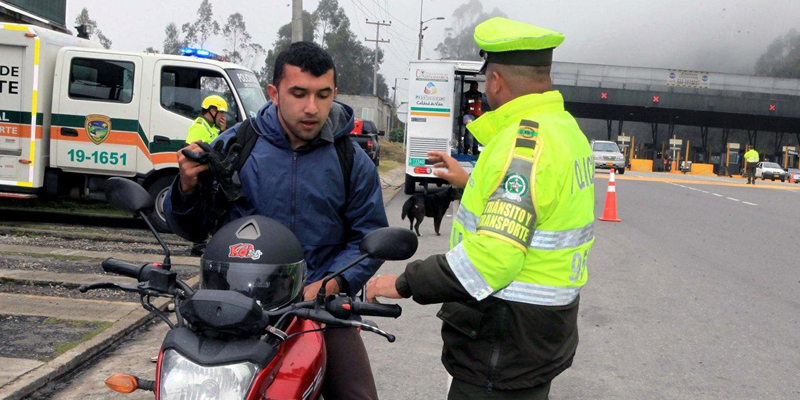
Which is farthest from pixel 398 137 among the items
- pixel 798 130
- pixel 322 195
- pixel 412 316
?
pixel 322 195

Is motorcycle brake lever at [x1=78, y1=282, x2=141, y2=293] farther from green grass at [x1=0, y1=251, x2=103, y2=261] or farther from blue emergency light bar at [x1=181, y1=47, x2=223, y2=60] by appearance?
blue emergency light bar at [x1=181, y1=47, x2=223, y2=60]

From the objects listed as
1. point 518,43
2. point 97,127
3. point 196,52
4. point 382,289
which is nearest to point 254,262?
point 382,289

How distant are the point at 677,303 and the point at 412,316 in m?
2.80

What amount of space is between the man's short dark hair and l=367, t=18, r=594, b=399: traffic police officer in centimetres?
61

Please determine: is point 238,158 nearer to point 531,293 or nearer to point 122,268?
point 122,268

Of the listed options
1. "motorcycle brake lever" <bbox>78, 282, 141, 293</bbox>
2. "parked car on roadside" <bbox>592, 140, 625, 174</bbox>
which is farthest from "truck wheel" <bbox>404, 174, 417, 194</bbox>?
"parked car on roadside" <bbox>592, 140, 625, 174</bbox>

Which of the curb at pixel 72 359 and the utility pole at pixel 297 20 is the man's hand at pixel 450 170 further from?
the utility pole at pixel 297 20

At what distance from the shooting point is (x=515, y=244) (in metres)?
2.32

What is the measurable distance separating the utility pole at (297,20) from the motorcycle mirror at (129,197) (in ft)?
53.6

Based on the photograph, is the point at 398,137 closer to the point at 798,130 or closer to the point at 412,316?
the point at 798,130

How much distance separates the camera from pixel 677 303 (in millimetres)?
8328

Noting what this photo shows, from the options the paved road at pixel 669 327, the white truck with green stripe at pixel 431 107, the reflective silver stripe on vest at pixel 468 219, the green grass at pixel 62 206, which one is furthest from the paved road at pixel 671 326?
the white truck with green stripe at pixel 431 107

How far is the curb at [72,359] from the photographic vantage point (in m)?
4.72

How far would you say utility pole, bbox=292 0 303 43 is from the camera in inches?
744
